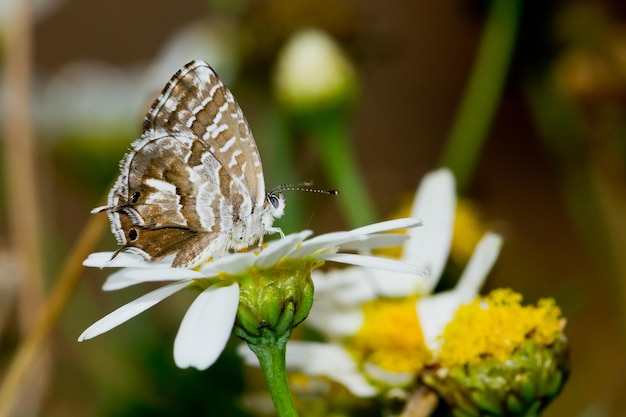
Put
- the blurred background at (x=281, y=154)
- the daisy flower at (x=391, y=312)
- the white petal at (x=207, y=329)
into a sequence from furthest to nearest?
the blurred background at (x=281, y=154)
the daisy flower at (x=391, y=312)
the white petal at (x=207, y=329)

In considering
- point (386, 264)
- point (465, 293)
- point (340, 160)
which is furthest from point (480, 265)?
point (340, 160)

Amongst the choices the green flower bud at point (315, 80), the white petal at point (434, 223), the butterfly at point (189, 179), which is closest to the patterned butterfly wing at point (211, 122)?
the butterfly at point (189, 179)

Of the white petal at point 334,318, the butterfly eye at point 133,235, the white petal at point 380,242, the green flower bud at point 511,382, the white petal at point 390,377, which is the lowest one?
the white petal at point 334,318

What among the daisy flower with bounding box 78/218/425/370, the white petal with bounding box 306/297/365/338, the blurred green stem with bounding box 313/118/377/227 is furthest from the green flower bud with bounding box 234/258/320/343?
the blurred green stem with bounding box 313/118/377/227

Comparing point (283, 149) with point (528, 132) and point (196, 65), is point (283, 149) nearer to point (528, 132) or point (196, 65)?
point (196, 65)

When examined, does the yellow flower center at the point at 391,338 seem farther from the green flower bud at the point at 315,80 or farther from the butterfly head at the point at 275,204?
the green flower bud at the point at 315,80


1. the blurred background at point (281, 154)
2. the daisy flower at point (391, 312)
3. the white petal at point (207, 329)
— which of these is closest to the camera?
the white petal at point (207, 329)

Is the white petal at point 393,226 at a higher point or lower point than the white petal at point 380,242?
higher
